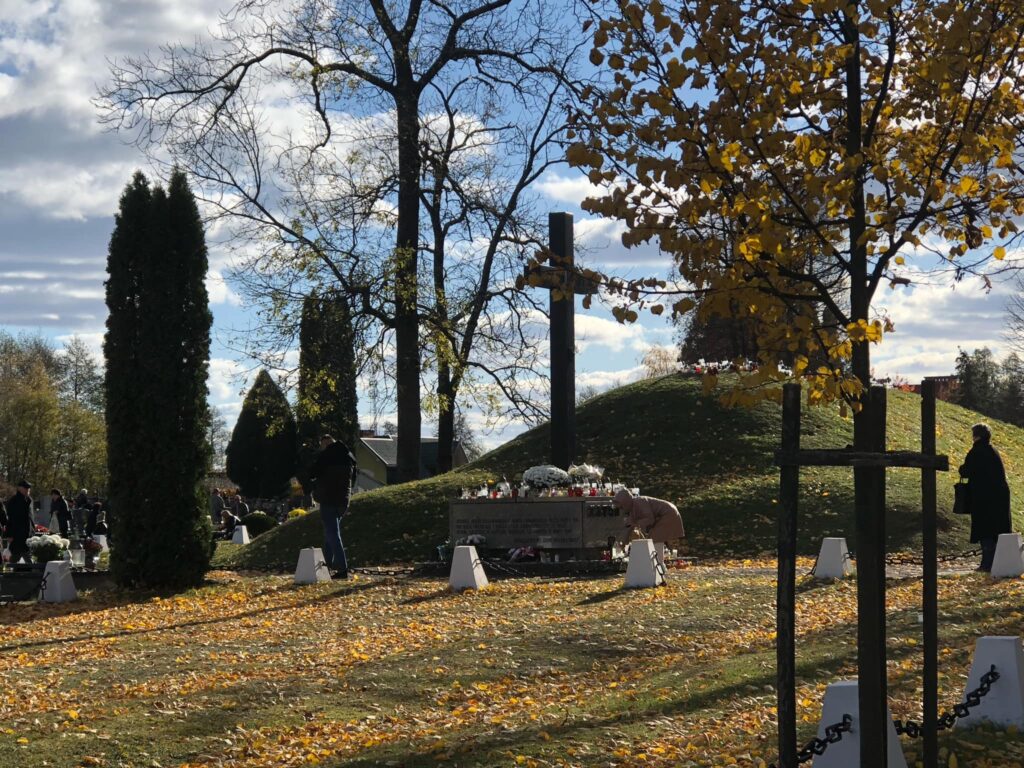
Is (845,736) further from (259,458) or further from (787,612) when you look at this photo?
(259,458)

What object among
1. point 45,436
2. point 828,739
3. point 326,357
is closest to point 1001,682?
point 828,739

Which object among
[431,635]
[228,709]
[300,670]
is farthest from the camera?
[431,635]

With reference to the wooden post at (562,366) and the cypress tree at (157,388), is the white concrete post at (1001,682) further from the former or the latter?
the wooden post at (562,366)

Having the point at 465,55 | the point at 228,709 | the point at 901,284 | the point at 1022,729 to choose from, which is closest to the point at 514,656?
the point at 228,709

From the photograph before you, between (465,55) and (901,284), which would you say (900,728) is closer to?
(901,284)

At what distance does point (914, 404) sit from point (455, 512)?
20.1 metres

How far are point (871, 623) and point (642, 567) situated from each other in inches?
385

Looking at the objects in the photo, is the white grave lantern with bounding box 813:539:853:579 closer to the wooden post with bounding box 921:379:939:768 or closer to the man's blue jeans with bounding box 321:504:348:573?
the man's blue jeans with bounding box 321:504:348:573

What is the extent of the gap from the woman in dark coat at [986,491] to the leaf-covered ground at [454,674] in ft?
2.40

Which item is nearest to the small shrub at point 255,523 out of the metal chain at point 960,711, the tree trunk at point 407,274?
the tree trunk at point 407,274

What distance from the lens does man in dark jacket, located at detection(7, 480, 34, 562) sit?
68.3ft

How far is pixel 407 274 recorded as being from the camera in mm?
27203

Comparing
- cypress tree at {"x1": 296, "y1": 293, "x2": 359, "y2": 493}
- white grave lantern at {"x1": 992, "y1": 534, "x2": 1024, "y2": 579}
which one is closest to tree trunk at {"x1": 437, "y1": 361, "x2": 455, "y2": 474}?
cypress tree at {"x1": 296, "y1": 293, "x2": 359, "y2": 493}

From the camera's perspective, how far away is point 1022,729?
666cm
